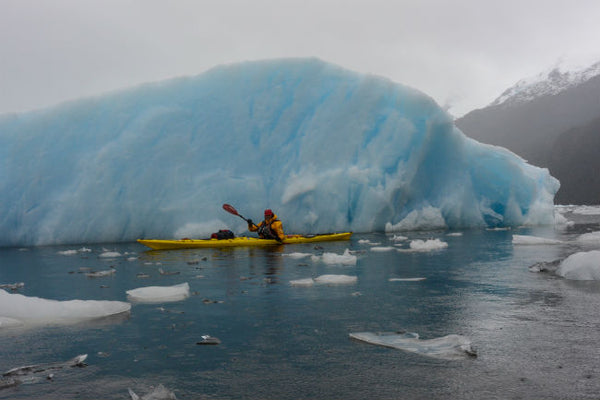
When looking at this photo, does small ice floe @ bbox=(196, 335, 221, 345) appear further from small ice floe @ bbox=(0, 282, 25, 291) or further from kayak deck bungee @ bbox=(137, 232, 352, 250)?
kayak deck bungee @ bbox=(137, 232, 352, 250)

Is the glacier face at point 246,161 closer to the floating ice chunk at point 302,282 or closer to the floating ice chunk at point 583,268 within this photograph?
the floating ice chunk at point 302,282

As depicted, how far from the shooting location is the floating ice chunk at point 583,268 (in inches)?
284

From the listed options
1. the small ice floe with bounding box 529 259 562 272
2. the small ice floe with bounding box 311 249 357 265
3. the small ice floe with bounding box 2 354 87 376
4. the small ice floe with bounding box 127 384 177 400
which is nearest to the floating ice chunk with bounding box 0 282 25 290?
the small ice floe with bounding box 2 354 87 376

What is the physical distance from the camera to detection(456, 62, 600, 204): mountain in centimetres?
8062

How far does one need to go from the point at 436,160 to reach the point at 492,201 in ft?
10.6

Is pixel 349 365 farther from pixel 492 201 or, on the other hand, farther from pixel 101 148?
pixel 492 201

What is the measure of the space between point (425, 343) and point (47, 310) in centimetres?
379

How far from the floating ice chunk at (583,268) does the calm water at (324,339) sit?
0.24 meters

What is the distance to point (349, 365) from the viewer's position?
369 centimetres

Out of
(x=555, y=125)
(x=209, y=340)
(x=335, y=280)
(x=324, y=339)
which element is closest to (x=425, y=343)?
(x=324, y=339)

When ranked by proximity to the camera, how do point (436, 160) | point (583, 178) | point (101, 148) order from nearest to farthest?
point (101, 148) → point (436, 160) → point (583, 178)

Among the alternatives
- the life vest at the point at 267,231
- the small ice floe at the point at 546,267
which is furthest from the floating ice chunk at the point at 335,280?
the life vest at the point at 267,231

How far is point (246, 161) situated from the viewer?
63.1ft

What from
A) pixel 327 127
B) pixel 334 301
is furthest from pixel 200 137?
pixel 334 301
